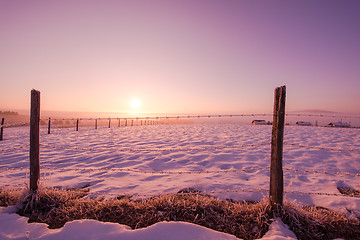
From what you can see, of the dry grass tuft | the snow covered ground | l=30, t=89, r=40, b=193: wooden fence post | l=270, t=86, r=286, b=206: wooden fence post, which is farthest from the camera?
l=30, t=89, r=40, b=193: wooden fence post

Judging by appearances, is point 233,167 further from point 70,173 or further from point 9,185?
point 9,185

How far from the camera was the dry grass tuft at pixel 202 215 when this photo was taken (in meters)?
2.37

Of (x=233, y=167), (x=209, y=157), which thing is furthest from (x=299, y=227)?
(x=209, y=157)

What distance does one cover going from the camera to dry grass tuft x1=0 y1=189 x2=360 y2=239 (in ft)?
7.77

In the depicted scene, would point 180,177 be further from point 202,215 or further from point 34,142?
point 34,142

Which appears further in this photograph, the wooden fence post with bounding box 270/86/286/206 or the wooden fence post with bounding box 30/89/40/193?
the wooden fence post with bounding box 30/89/40/193

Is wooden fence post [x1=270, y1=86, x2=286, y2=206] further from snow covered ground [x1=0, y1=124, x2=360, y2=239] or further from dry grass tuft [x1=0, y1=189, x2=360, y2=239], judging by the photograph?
snow covered ground [x1=0, y1=124, x2=360, y2=239]

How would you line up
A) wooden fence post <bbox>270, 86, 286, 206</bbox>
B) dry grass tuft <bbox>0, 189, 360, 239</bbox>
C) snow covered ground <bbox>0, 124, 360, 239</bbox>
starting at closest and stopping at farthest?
snow covered ground <bbox>0, 124, 360, 239</bbox> → dry grass tuft <bbox>0, 189, 360, 239</bbox> → wooden fence post <bbox>270, 86, 286, 206</bbox>

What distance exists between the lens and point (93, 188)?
370cm

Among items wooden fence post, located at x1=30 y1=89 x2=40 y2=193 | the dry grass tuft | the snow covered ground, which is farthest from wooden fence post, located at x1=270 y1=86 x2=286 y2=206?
wooden fence post, located at x1=30 y1=89 x2=40 y2=193

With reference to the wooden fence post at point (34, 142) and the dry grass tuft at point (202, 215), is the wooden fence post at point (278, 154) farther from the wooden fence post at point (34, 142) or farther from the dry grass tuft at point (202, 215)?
the wooden fence post at point (34, 142)

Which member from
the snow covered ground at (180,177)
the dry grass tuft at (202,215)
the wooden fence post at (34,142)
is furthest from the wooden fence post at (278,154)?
the wooden fence post at (34,142)

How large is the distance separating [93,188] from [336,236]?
4.25m

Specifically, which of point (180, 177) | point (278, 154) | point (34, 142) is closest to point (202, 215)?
point (278, 154)
